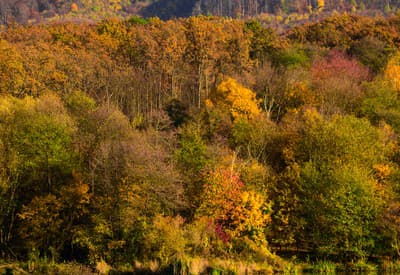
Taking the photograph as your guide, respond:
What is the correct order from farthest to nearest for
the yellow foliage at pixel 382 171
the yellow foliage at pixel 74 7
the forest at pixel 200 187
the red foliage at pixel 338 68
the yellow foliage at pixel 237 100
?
the yellow foliage at pixel 74 7 → the red foliage at pixel 338 68 → the yellow foliage at pixel 237 100 → the yellow foliage at pixel 382 171 → the forest at pixel 200 187

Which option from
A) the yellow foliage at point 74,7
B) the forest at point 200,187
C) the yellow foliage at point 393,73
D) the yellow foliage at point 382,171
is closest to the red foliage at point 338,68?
the yellow foliage at point 393,73

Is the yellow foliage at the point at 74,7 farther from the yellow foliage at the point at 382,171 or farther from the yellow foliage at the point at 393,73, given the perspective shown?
the yellow foliage at the point at 382,171

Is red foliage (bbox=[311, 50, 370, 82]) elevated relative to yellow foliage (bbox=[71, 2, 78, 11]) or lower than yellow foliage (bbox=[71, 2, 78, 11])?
lower

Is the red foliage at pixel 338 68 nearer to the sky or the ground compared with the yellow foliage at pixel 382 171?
nearer to the sky

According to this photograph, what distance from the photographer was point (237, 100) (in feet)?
216

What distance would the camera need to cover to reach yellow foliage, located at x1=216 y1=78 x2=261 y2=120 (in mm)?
65125

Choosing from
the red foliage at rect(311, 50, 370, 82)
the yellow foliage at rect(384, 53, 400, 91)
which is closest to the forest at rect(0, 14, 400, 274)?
the yellow foliage at rect(384, 53, 400, 91)

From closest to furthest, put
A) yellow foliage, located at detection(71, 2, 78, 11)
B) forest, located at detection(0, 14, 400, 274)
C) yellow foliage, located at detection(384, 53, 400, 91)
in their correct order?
forest, located at detection(0, 14, 400, 274), yellow foliage, located at detection(384, 53, 400, 91), yellow foliage, located at detection(71, 2, 78, 11)

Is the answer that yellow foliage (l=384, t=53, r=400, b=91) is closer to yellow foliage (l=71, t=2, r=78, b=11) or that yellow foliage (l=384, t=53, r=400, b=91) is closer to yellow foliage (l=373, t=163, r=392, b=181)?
yellow foliage (l=373, t=163, r=392, b=181)

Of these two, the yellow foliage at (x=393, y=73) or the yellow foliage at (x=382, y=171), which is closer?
the yellow foliage at (x=382, y=171)

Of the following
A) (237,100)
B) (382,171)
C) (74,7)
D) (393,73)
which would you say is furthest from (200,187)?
(74,7)

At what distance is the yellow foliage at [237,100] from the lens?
65.1 meters

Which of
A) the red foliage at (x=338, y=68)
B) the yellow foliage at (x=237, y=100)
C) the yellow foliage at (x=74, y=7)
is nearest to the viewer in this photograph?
the yellow foliage at (x=237, y=100)

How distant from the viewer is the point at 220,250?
41.5 m
